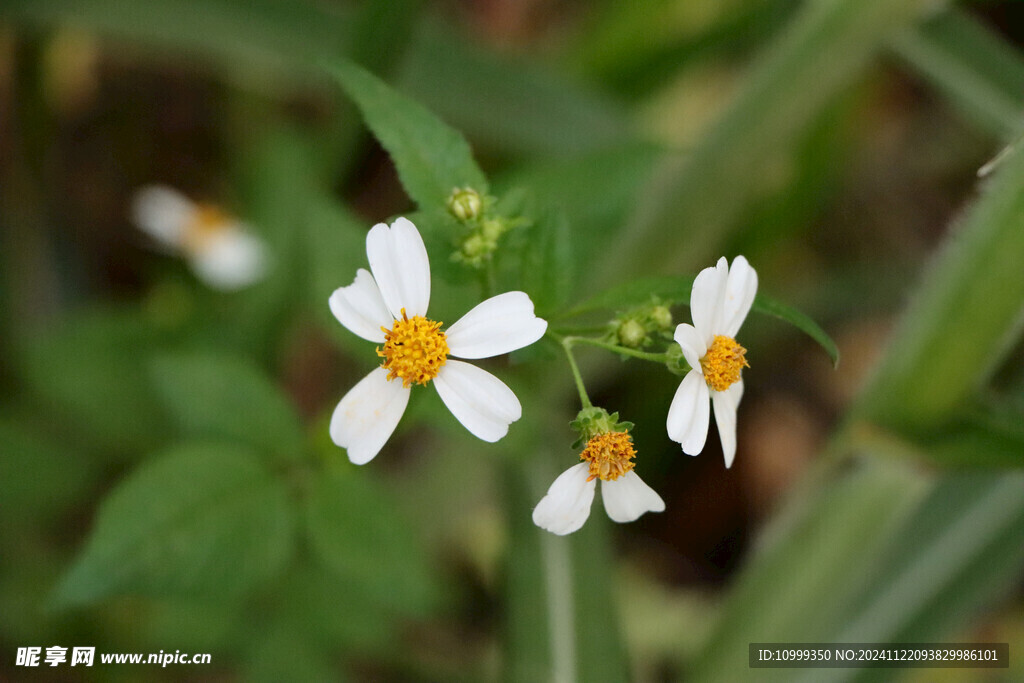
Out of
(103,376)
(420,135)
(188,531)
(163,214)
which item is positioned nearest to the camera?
(420,135)

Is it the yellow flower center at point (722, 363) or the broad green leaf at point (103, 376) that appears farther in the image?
the broad green leaf at point (103, 376)

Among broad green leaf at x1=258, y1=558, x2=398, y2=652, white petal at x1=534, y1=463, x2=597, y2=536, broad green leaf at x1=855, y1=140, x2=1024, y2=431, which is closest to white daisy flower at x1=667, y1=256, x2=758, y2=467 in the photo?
white petal at x1=534, y1=463, x2=597, y2=536

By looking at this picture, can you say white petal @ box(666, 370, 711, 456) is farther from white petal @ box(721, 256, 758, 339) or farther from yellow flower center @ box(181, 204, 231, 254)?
yellow flower center @ box(181, 204, 231, 254)

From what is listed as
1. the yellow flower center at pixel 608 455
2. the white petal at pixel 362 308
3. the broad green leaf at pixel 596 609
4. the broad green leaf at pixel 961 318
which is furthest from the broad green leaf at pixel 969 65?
the white petal at pixel 362 308

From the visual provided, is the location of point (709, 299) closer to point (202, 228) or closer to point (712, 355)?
point (712, 355)

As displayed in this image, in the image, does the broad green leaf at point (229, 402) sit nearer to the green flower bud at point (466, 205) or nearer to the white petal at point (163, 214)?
the green flower bud at point (466, 205)

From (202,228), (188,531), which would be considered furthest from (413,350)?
(202,228)
